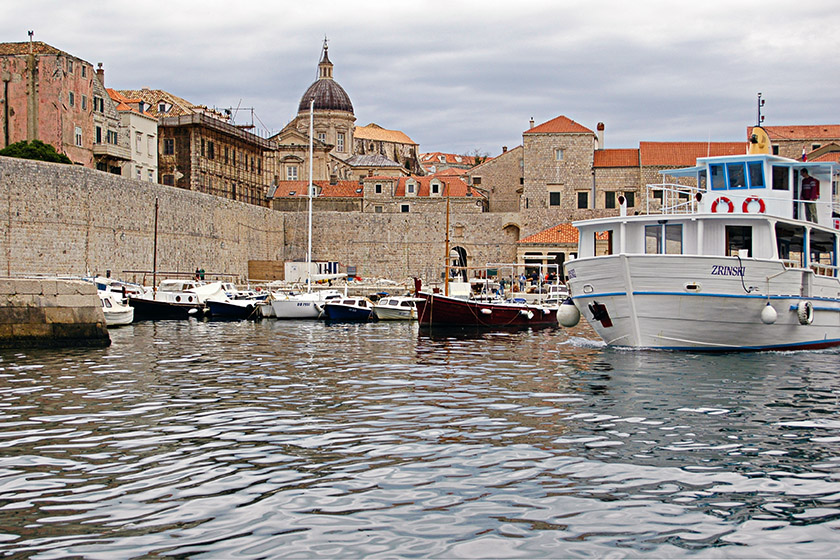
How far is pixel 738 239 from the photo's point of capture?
17766 millimetres

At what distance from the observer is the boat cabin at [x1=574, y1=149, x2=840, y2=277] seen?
1736cm

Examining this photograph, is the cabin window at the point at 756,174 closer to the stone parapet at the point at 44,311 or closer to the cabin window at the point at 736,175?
the cabin window at the point at 736,175

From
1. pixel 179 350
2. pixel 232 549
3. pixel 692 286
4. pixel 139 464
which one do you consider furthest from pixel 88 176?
pixel 232 549

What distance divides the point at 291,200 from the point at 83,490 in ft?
190

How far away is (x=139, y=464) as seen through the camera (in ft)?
24.5

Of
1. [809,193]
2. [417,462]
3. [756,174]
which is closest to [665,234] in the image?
[756,174]

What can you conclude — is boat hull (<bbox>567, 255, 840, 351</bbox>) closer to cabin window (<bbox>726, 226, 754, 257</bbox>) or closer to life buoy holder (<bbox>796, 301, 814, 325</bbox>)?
life buoy holder (<bbox>796, 301, 814, 325</bbox>)

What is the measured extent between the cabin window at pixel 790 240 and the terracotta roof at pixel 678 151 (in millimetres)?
37142

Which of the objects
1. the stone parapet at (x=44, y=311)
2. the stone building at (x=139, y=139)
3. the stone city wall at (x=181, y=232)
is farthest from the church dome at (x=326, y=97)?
the stone parapet at (x=44, y=311)

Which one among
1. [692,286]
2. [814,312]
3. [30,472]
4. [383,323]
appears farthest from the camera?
[383,323]

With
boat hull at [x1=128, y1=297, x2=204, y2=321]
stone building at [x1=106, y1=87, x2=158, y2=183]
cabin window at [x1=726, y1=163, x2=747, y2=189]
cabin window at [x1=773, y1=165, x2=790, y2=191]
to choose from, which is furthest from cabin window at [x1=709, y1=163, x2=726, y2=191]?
stone building at [x1=106, y1=87, x2=158, y2=183]

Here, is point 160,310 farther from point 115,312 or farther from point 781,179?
point 781,179

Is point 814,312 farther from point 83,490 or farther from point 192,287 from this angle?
point 192,287

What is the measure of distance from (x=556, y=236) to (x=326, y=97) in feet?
135
